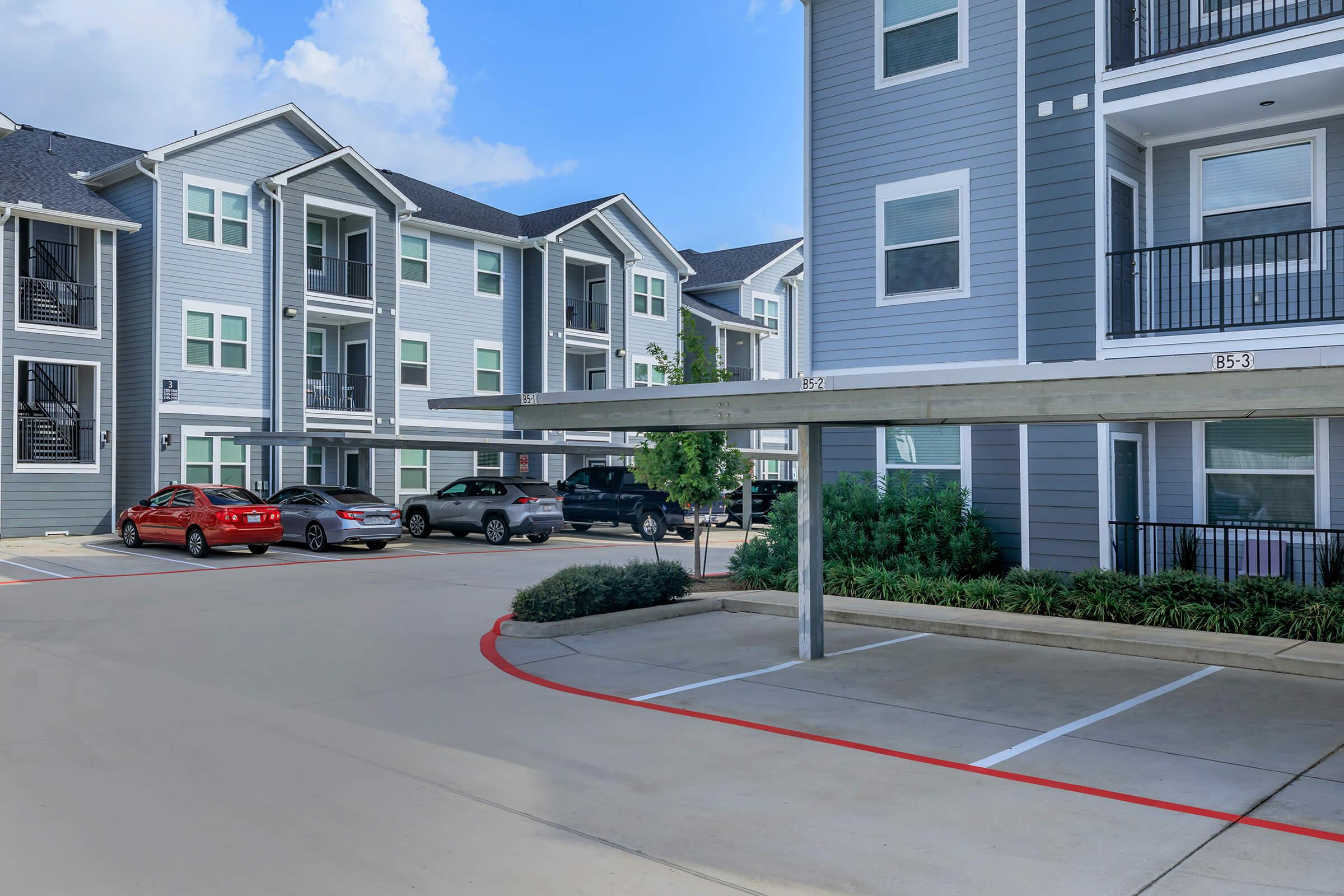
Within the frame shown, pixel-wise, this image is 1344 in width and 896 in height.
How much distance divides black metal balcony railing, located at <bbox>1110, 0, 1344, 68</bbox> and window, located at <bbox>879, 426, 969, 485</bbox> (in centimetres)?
515

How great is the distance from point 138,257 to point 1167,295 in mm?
23771

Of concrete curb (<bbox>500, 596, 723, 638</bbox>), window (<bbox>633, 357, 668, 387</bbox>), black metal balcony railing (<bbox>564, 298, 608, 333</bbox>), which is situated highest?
black metal balcony railing (<bbox>564, 298, 608, 333</bbox>)

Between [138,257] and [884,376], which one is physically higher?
[138,257]

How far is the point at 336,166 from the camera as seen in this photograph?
2938 centimetres

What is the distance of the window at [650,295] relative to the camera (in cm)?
3738

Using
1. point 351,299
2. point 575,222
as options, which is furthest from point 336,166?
point 575,222

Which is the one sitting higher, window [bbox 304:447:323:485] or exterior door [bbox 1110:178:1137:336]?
exterior door [bbox 1110:178:1137:336]

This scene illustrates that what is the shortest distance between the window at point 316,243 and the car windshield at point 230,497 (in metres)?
10.2

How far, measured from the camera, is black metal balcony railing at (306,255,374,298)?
29.7m

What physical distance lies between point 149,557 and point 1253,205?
20013 millimetres

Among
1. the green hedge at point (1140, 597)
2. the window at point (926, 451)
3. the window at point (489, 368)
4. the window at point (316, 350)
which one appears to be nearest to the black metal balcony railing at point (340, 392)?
the window at point (316, 350)

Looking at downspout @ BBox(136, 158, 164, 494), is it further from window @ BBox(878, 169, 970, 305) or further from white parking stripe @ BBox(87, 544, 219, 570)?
window @ BBox(878, 169, 970, 305)

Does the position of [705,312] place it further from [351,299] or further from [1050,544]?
[1050,544]

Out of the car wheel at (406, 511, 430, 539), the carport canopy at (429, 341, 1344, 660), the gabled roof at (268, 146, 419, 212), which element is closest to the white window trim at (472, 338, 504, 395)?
the gabled roof at (268, 146, 419, 212)
